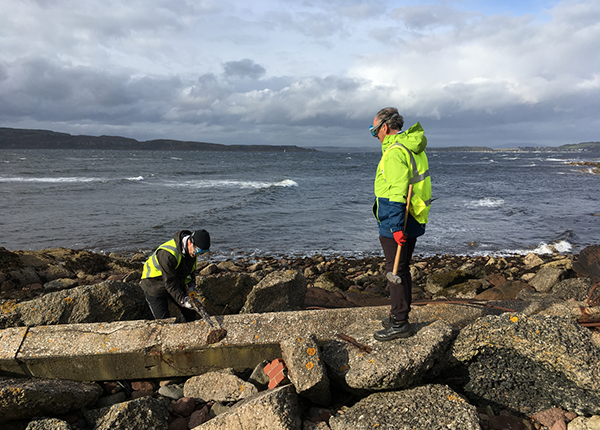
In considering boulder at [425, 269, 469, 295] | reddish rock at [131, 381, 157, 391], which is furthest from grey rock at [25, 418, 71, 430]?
boulder at [425, 269, 469, 295]

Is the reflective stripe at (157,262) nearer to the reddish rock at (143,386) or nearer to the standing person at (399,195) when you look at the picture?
the reddish rock at (143,386)

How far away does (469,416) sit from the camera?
2.72 m

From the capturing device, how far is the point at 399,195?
3.23 m

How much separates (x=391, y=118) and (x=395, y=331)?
1.96 meters

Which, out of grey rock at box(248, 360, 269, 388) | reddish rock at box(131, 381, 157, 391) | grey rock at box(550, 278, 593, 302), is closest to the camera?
grey rock at box(248, 360, 269, 388)

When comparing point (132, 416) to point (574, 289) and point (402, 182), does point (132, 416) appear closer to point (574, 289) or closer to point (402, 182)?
point (402, 182)

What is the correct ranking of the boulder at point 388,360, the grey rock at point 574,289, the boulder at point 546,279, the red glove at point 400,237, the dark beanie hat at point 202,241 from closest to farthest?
the boulder at point 388,360 < the red glove at point 400,237 < the dark beanie hat at point 202,241 < the grey rock at point 574,289 < the boulder at point 546,279

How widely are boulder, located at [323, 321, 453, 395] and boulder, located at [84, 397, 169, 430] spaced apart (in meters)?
1.49

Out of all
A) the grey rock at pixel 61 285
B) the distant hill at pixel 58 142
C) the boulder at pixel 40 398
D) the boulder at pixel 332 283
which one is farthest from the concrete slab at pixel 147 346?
the distant hill at pixel 58 142

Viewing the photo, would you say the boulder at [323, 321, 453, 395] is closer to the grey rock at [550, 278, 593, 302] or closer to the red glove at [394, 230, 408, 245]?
the red glove at [394, 230, 408, 245]

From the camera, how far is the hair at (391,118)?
137 inches

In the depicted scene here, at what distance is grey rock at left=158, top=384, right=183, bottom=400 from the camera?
147 inches

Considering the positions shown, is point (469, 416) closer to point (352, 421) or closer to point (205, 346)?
point (352, 421)

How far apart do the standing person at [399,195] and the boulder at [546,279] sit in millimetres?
5646
